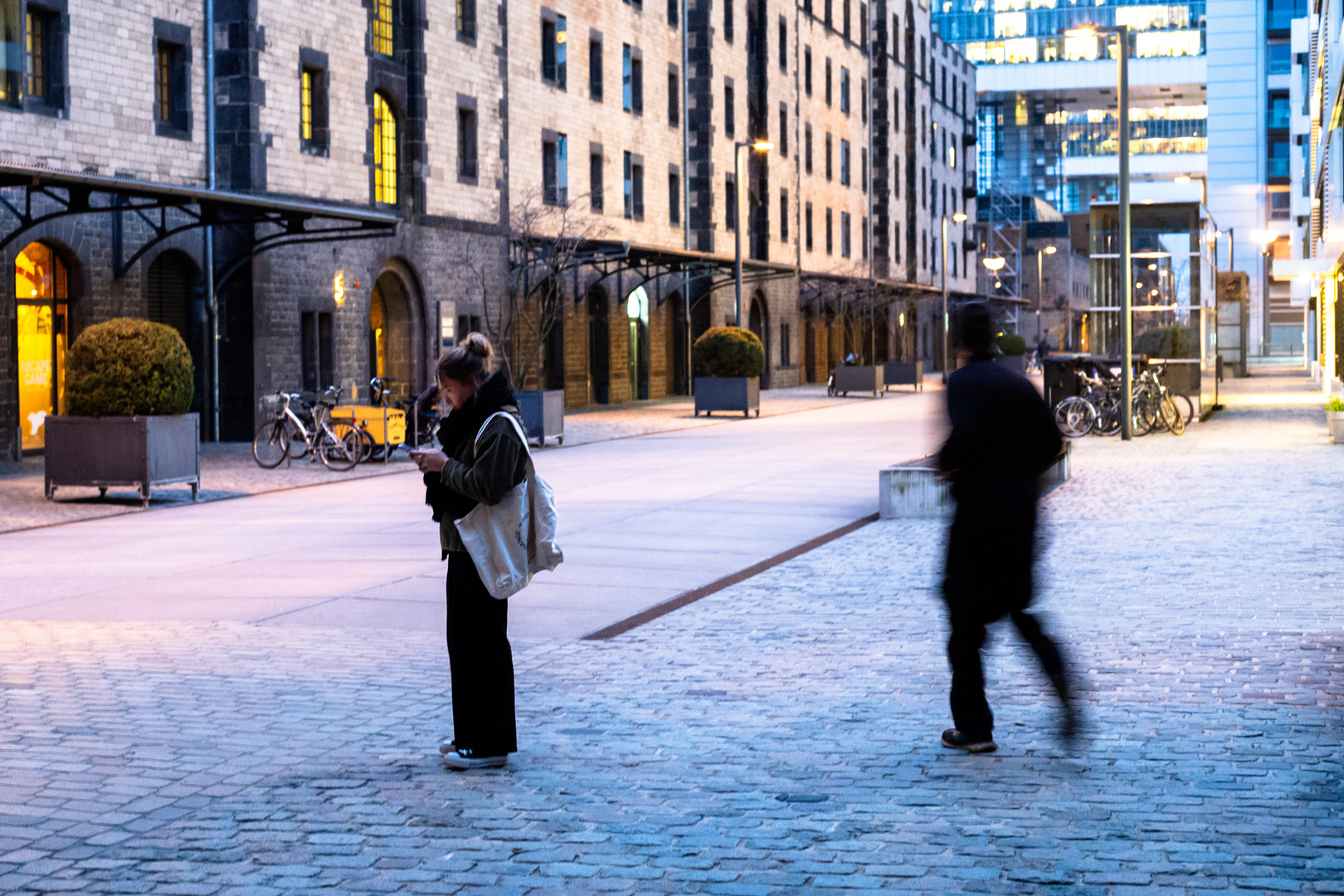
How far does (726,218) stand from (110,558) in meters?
40.7

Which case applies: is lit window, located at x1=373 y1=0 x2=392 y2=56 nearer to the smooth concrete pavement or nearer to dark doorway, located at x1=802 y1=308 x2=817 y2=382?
the smooth concrete pavement

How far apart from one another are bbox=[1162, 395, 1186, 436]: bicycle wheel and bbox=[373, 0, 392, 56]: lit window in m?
16.1

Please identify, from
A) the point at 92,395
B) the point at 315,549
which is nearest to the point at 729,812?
the point at 315,549

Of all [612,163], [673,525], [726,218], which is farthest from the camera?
[726,218]

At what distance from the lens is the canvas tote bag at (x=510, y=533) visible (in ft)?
20.6

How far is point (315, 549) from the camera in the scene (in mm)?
13305

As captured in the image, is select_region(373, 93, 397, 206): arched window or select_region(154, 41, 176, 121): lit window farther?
select_region(373, 93, 397, 206): arched window

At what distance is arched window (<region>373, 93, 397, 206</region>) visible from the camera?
32438 millimetres

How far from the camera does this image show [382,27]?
32688 mm

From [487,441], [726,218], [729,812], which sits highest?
[726,218]

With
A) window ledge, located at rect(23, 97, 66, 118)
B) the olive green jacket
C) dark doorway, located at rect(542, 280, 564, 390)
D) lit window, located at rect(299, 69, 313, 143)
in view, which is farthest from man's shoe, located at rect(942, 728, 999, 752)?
dark doorway, located at rect(542, 280, 564, 390)

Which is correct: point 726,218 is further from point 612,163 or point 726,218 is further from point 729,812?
point 729,812

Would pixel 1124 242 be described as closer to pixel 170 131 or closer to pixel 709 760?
pixel 170 131

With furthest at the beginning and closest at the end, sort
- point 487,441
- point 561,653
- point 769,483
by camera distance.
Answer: point 769,483 < point 561,653 < point 487,441
